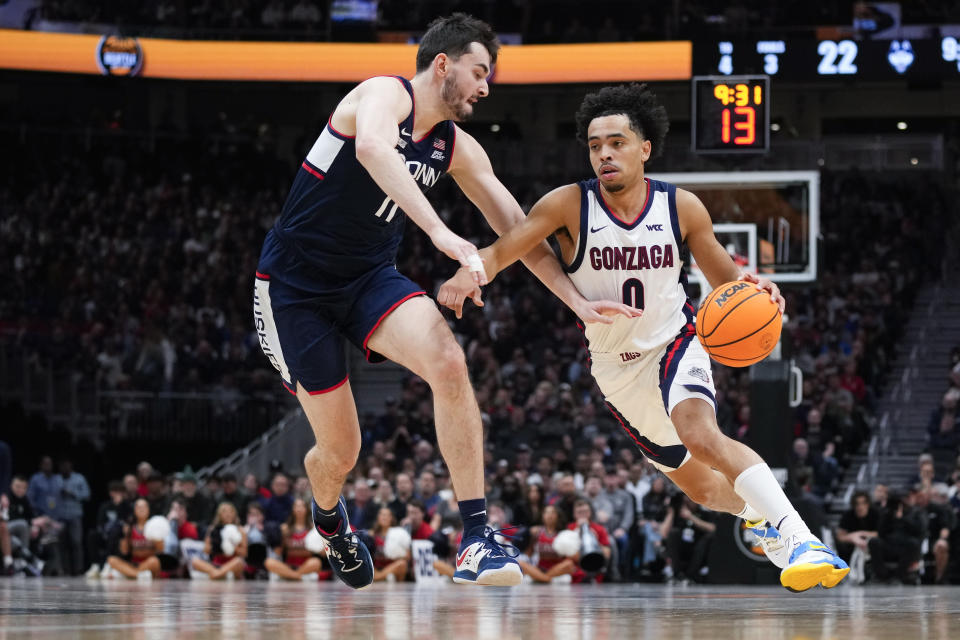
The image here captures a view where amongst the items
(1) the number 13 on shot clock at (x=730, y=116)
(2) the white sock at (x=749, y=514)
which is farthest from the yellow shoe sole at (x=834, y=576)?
(1) the number 13 on shot clock at (x=730, y=116)

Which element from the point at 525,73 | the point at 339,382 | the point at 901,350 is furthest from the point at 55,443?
the point at 339,382

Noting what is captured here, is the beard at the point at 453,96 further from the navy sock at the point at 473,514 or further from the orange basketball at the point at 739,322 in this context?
the navy sock at the point at 473,514

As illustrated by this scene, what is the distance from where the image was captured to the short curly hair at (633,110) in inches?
251

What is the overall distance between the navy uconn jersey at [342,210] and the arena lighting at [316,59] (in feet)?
57.6

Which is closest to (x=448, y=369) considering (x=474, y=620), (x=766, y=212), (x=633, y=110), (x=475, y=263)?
(x=475, y=263)

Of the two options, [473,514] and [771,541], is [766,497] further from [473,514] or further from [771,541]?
[473,514]

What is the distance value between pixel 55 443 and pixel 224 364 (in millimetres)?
3018

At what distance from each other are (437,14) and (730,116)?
41.9ft

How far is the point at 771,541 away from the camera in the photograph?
623 cm

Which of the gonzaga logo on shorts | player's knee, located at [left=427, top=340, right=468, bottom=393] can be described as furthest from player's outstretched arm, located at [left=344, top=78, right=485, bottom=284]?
the gonzaga logo on shorts

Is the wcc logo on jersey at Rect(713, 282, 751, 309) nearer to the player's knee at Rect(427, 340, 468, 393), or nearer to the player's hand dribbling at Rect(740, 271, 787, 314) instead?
the player's hand dribbling at Rect(740, 271, 787, 314)

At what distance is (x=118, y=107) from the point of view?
28.1 metres

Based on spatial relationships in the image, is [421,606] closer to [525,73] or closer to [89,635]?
[89,635]

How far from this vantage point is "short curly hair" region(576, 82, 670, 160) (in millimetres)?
6367
